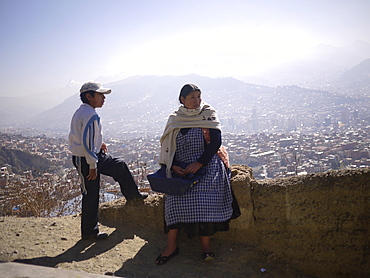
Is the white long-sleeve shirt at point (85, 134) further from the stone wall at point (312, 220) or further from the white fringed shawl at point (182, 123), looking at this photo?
the stone wall at point (312, 220)

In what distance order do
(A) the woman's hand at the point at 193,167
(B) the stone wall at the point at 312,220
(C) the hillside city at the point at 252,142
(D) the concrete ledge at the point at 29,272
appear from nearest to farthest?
(D) the concrete ledge at the point at 29,272, (B) the stone wall at the point at 312,220, (A) the woman's hand at the point at 193,167, (C) the hillside city at the point at 252,142

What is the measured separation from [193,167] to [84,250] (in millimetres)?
1440

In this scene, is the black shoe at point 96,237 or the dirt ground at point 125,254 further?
the black shoe at point 96,237

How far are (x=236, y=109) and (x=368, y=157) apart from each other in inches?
1380

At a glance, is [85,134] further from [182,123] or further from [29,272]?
[29,272]

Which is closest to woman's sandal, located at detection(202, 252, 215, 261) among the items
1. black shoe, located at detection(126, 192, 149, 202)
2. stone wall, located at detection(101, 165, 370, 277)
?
stone wall, located at detection(101, 165, 370, 277)

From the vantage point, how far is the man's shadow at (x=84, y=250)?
2.43 metres

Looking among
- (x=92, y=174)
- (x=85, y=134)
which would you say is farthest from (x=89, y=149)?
(x=92, y=174)

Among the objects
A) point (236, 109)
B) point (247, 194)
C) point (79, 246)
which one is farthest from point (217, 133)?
point (236, 109)

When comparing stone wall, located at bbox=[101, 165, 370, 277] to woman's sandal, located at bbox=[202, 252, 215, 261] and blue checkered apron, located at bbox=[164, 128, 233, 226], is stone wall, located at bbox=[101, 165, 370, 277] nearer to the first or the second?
blue checkered apron, located at bbox=[164, 128, 233, 226]

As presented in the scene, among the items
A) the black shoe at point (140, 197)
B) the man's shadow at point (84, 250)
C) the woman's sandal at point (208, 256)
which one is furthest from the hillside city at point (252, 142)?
the woman's sandal at point (208, 256)

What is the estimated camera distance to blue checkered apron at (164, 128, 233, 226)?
259 cm

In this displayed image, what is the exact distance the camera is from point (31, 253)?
2.55 meters

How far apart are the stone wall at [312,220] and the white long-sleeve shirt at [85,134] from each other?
63.4 inches
